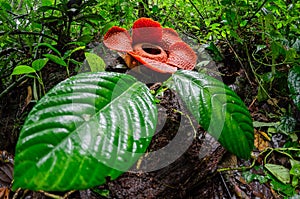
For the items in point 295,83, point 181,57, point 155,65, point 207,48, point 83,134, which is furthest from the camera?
point 207,48

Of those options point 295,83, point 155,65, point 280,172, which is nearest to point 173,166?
point 155,65

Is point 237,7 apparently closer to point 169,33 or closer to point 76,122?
point 169,33

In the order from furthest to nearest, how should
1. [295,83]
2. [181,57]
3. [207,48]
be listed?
[207,48] < [295,83] < [181,57]

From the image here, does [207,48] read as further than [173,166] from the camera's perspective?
Yes

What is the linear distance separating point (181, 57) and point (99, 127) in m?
0.48

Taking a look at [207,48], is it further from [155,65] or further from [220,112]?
[220,112]

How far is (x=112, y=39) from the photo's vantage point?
0.75 metres

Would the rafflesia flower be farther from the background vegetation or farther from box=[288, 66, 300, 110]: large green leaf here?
box=[288, 66, 300, 110]: large green leaf

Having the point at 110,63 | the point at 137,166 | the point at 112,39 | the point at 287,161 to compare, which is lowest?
the point at 287,161

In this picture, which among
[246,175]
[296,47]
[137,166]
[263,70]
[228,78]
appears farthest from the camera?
[263,70]

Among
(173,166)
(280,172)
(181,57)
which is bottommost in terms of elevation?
(280,172)

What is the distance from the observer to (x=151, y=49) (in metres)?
0.81

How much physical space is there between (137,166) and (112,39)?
1.16 ft

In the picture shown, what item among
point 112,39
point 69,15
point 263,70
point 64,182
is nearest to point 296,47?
point 263,70
